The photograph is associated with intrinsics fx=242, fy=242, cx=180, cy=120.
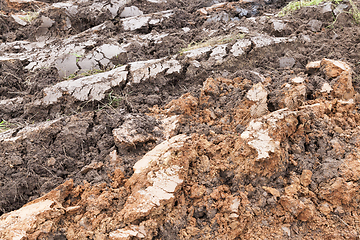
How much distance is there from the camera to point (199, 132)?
2773 millimetres

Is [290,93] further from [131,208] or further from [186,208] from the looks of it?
[131,208]

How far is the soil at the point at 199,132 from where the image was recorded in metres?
2.20

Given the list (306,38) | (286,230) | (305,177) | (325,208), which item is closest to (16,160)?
(286,230)

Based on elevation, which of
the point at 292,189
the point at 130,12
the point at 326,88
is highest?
the point at 130,12

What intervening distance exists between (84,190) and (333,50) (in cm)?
389

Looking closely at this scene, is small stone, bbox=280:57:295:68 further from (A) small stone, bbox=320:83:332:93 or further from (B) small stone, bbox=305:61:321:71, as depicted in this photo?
(A) small stone, bbox=320:83:332:93

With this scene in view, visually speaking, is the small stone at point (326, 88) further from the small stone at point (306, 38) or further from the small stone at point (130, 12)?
the small stone at point (130, 12)

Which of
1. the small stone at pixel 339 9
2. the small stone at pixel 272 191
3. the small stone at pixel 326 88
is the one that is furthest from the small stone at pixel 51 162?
the small stone at pixel 339 9

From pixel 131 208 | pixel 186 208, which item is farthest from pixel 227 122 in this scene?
pixel 131 208

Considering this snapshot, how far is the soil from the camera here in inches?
86.4

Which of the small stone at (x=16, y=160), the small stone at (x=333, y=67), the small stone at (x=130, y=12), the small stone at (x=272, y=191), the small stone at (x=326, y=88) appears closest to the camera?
the small stone at (x=272, y=191)

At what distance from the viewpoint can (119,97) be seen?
3268 mm

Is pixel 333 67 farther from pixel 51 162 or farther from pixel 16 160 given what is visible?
pixel 16 160

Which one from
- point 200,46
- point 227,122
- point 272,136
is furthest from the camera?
point 200,46
